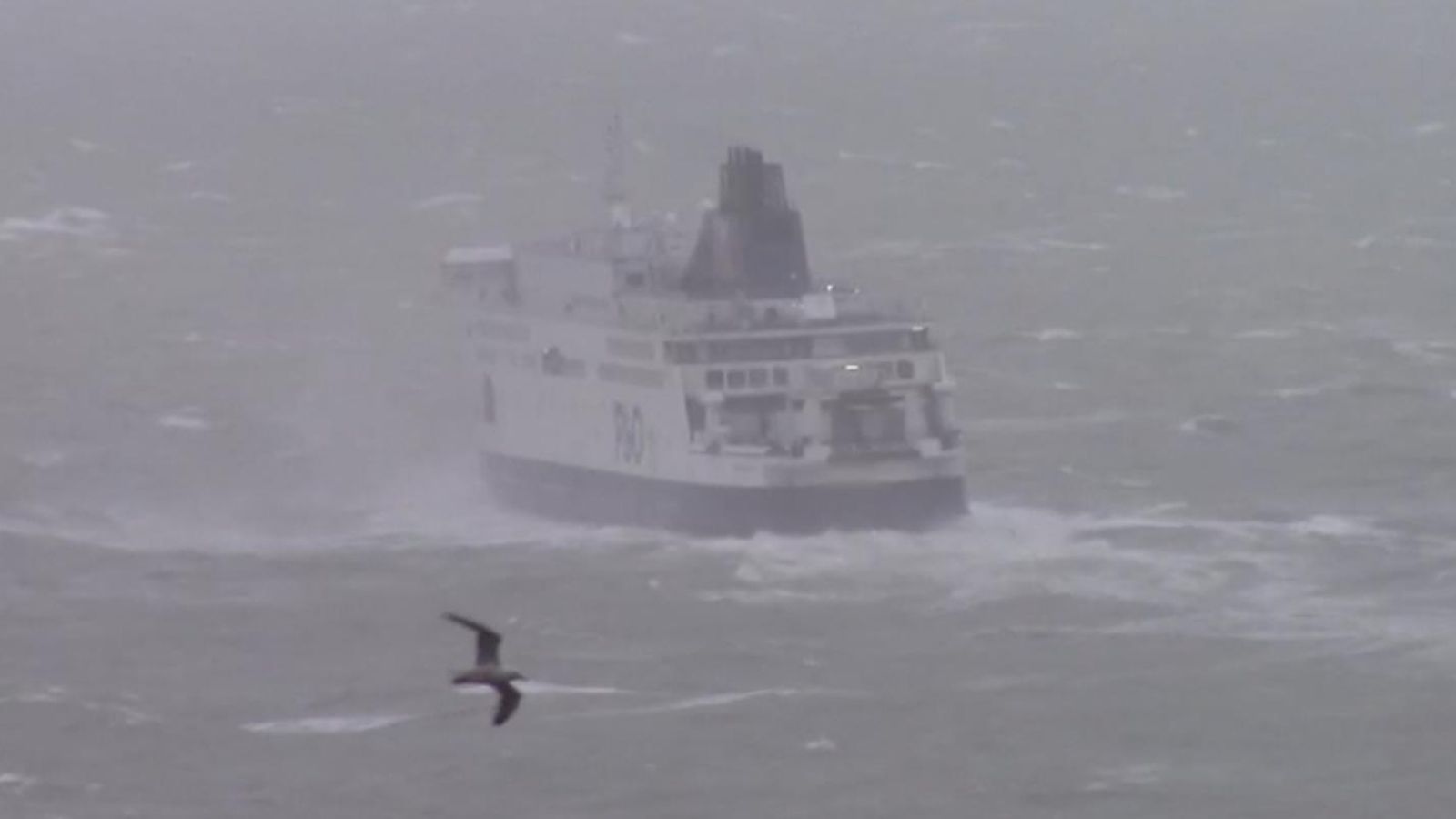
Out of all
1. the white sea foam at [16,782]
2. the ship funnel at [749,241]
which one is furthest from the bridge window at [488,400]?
the white sea foam at [16,782]

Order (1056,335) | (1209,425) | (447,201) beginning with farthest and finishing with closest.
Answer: (447,201)
(1056,335)
(1209,425)

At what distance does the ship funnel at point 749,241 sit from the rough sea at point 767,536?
2.23m

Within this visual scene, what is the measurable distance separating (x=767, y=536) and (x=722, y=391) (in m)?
2.66

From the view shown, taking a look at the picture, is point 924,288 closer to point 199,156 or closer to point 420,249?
point 420,249

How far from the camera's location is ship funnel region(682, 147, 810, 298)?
3391 inches

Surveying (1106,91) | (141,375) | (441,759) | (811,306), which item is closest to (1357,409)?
(811,306)

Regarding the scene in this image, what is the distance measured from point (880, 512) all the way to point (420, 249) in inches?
1995

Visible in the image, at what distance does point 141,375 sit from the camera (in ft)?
345

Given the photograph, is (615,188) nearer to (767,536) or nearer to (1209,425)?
(767,536)

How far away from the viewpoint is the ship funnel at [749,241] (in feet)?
283

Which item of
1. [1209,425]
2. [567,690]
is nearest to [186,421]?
[1209,425]

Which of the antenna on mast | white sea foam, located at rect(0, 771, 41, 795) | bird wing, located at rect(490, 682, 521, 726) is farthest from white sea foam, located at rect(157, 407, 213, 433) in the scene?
bird wing, located at rect(490, 682, 521, 726)

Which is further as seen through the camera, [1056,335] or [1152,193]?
[1152,193]

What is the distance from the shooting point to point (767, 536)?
271 ft
